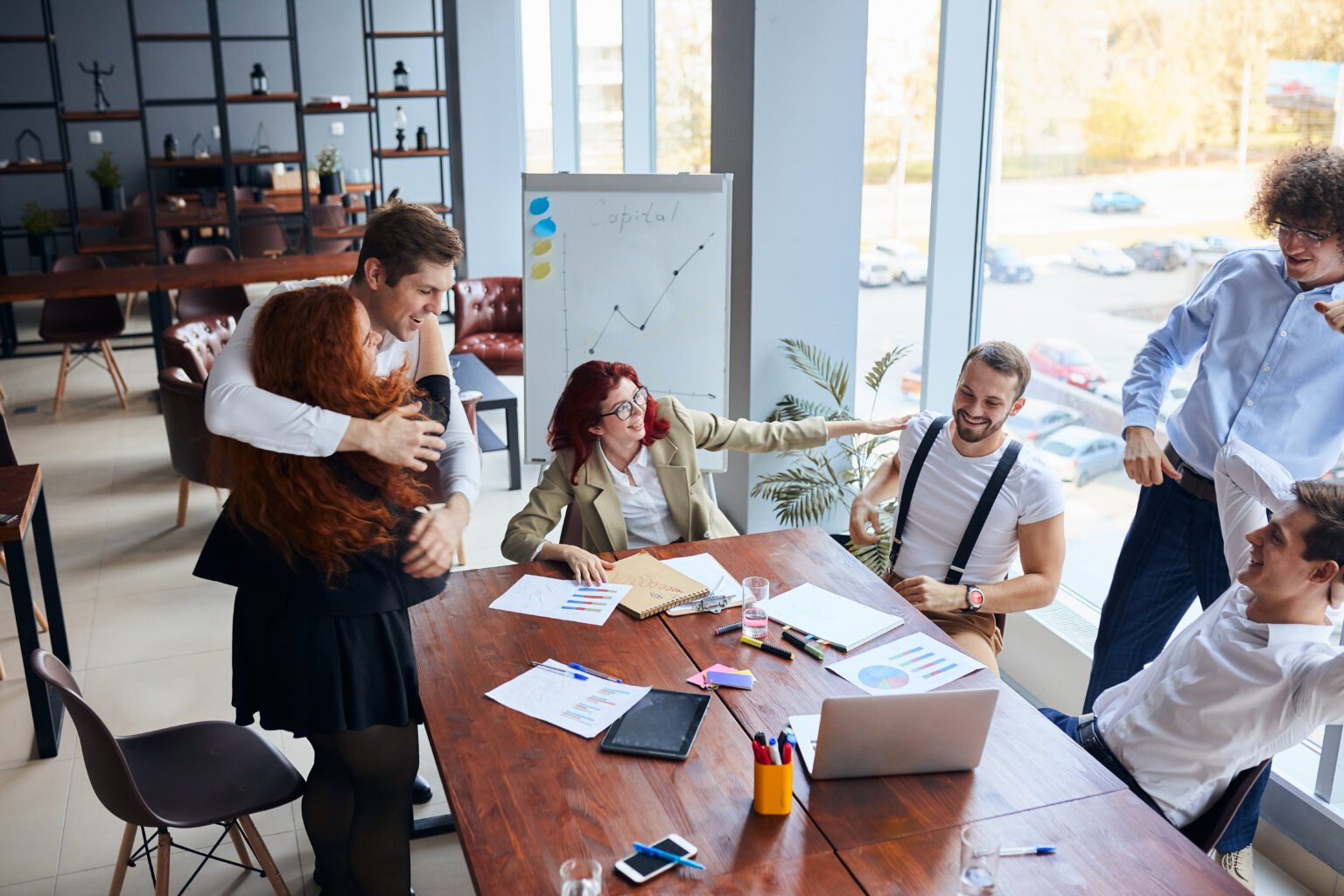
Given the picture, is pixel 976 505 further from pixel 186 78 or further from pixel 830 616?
pixel 186 78

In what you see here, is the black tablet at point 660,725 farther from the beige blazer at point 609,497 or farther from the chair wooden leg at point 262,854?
the chair wooden leg at point 262,854

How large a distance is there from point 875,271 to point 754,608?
2.70 meters

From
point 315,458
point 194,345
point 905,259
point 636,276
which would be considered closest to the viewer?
point 315,458

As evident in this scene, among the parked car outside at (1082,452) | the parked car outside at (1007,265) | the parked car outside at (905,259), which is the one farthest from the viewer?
the parked car outside at (905,259)

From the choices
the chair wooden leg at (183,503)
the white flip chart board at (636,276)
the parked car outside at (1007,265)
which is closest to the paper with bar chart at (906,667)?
the white flip chart board at (636,276)

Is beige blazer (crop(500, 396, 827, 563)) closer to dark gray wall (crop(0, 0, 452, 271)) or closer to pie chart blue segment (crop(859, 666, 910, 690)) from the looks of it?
pie chart blue segment (crop(859, 666, 910, 690))

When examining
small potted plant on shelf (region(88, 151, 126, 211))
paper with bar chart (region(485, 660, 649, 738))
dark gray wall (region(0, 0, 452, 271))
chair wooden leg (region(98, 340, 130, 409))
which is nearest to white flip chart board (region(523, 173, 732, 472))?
paper with bar chart (region(485, 660, 649, 738))

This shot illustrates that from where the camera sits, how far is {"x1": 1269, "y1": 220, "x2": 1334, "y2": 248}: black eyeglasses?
2.37 m

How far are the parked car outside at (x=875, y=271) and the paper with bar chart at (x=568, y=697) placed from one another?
9.66 ft

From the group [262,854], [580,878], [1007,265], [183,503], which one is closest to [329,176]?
[183,503]

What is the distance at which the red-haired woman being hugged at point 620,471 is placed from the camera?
3059mm

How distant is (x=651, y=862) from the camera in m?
1.76

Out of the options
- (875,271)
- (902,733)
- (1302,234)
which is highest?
(1302,234)

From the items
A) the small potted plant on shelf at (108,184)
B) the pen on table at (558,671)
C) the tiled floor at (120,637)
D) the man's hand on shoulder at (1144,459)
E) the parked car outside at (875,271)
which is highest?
the small potted plant on shelf at (108,184)
